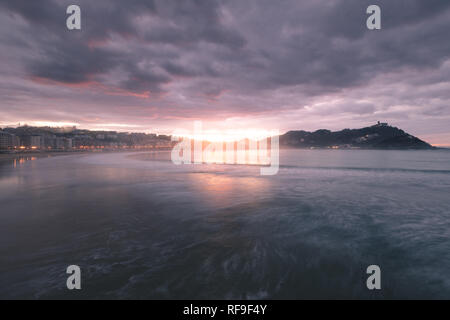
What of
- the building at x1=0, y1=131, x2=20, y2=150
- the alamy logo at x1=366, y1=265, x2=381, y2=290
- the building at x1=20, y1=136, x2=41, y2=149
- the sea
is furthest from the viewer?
the building at x1=20, y1=136, x2=41, y2=149

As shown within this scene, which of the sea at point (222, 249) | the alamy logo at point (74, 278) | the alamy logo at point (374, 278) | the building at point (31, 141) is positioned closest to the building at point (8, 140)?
the building at point (31, 141)

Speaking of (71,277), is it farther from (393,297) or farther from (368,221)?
(368,221)

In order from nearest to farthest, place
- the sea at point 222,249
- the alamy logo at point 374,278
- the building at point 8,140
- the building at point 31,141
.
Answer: the sea at point 222,249
the alamy logo at point 374,278
the building at point 8,140
the building at point 31,141

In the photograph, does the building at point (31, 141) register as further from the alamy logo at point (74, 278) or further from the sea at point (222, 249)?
the alamy logo at point (74, 278)

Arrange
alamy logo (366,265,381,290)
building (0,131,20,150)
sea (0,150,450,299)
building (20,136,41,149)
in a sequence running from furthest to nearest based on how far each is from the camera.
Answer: building (20,136,41,149)
building (0,131,20,150)
alamy logo (366,265,381,290)
sea (0,150,450,299)

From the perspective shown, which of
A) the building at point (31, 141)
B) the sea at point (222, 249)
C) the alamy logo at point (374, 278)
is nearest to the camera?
the sea at point (222, 249)

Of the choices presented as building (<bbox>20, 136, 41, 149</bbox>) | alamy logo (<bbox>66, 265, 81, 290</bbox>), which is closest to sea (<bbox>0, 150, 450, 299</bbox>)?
alamy logo (<bbox>66, 265, 81, 290</bbox>)

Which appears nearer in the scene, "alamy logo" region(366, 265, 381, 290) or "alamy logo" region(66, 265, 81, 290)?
"alamy logo" region(66, 265, 81, 290)

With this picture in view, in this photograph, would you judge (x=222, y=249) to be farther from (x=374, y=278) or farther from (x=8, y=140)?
(x=8, y=140)

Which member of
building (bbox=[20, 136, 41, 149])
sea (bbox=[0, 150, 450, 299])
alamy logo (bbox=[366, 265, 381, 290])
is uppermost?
building (bbox=[20, 136, 41, 149])

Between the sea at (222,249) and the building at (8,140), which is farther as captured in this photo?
the building at (8,140)

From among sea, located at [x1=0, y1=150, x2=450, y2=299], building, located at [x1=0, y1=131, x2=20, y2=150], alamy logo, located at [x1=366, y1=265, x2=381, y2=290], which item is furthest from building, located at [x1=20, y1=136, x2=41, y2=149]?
alamy logo, located at [x1=366, y1=265, x2=381, y2=290]

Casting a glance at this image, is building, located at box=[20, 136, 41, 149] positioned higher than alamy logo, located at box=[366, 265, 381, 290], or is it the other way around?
building, located at box=[20, 136, 41, 149]

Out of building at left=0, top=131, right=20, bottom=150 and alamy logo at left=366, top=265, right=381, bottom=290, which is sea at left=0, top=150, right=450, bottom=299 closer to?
alamy logo at left=366, top=265, right=381, bottom=290
